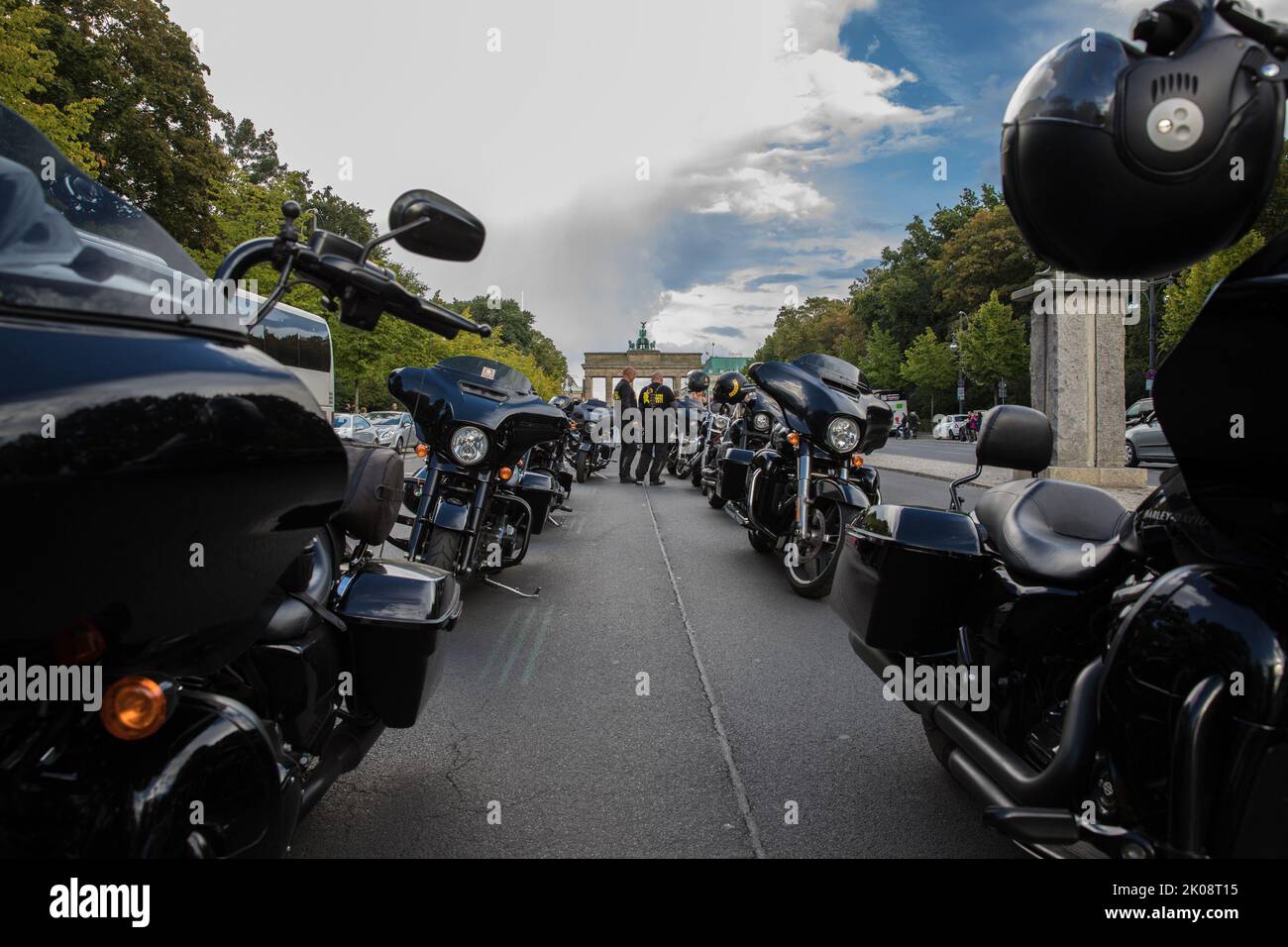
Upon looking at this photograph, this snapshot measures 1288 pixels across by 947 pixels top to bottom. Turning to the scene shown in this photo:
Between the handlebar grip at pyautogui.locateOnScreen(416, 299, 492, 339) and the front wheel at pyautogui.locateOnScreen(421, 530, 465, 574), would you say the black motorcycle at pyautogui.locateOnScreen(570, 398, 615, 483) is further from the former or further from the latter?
the handlebar grip at pyautogui.locateOnScreen(416, 299, 492, 339)

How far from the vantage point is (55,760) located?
1227mm

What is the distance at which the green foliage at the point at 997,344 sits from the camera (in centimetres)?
4881

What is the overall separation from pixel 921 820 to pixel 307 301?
26606 mm

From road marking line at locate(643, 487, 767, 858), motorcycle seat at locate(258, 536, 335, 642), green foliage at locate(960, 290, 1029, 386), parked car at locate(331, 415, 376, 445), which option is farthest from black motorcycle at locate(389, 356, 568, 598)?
green foliage at locate(960, 290, 1029, 386)

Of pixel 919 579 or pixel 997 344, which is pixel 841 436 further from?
pixel 997 344

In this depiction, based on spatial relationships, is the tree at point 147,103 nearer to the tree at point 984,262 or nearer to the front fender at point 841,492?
the front fender at point 841,492

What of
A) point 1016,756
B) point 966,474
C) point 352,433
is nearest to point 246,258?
point 1016,756

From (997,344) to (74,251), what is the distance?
52194 mm

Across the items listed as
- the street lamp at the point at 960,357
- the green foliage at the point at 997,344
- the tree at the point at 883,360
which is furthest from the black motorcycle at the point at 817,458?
the tree at the point at 883,360

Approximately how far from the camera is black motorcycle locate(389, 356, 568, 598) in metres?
5.08

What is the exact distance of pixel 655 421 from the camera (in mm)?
14609

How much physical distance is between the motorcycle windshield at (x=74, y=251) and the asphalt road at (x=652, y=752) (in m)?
1.66

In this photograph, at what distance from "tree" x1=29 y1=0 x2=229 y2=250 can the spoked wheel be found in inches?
953

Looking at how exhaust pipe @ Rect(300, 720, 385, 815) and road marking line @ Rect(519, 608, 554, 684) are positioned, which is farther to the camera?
road marking line @ Rect(519, 608, 554, 684)
